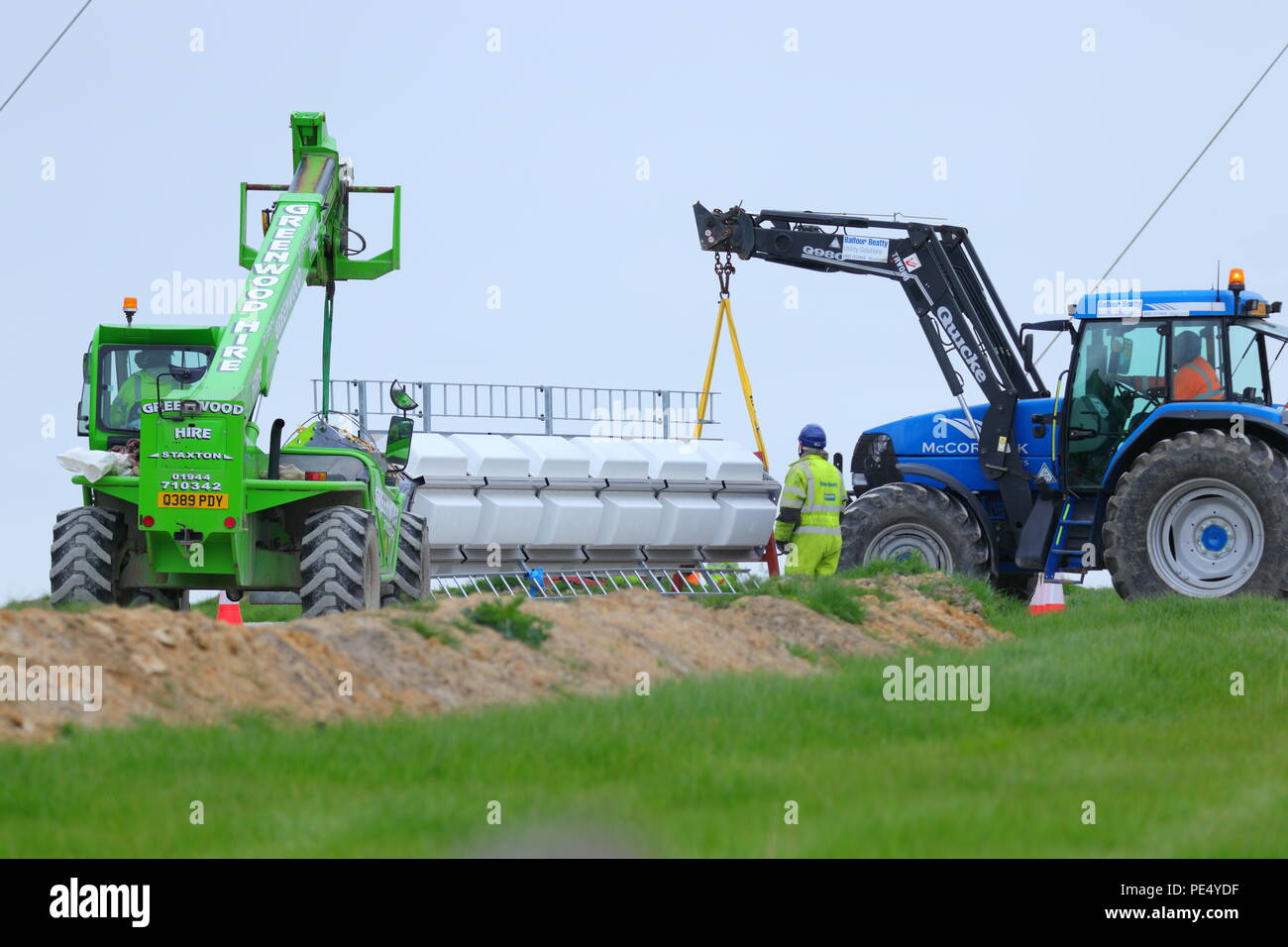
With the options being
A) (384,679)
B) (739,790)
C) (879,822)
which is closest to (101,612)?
(384,679)

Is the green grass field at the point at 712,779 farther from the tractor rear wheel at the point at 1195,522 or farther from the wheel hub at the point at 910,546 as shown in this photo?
the wheel hub at the point at 910,546

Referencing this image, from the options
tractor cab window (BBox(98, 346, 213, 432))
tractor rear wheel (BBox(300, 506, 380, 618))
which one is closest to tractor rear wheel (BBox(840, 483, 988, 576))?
tractor rear wheel (BBox(300, 506, 380, 618))

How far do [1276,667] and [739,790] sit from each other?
6.46 metres

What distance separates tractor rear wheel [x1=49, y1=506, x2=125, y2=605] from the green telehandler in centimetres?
1

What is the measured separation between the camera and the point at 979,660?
13414 mm

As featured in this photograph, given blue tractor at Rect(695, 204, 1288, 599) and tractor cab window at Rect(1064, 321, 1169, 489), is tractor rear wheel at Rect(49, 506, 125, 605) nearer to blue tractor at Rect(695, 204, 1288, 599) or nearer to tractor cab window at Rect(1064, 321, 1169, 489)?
blue tractor at Rect(695, 204, 1288, 599)

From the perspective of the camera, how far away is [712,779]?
8.55 m

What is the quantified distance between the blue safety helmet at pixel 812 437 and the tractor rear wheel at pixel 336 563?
522 centimetres

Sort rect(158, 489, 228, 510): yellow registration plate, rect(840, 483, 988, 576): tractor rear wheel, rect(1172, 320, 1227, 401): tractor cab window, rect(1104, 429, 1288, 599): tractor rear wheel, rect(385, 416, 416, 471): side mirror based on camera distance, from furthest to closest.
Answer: rect(840, 483, 988, 576): tractor rear wheel → rect(1172, 320, 1227, 401): tractor cab window → rect(385, 416, 416, 471): side mirror → rect(1104, 429, 1288, 599): tractor rear wheel → rect(158, 489, 228, 510): yellow registration plate

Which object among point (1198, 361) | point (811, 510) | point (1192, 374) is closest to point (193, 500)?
point (811, 510)

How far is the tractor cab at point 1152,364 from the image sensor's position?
18.8 meters

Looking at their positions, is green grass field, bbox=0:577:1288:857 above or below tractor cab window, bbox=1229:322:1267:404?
below

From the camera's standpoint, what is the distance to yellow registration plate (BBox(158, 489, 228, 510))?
14.5 meters

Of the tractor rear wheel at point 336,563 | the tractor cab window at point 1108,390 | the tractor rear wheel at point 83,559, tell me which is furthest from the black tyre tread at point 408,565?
the tractor cab window at point 1108,390
